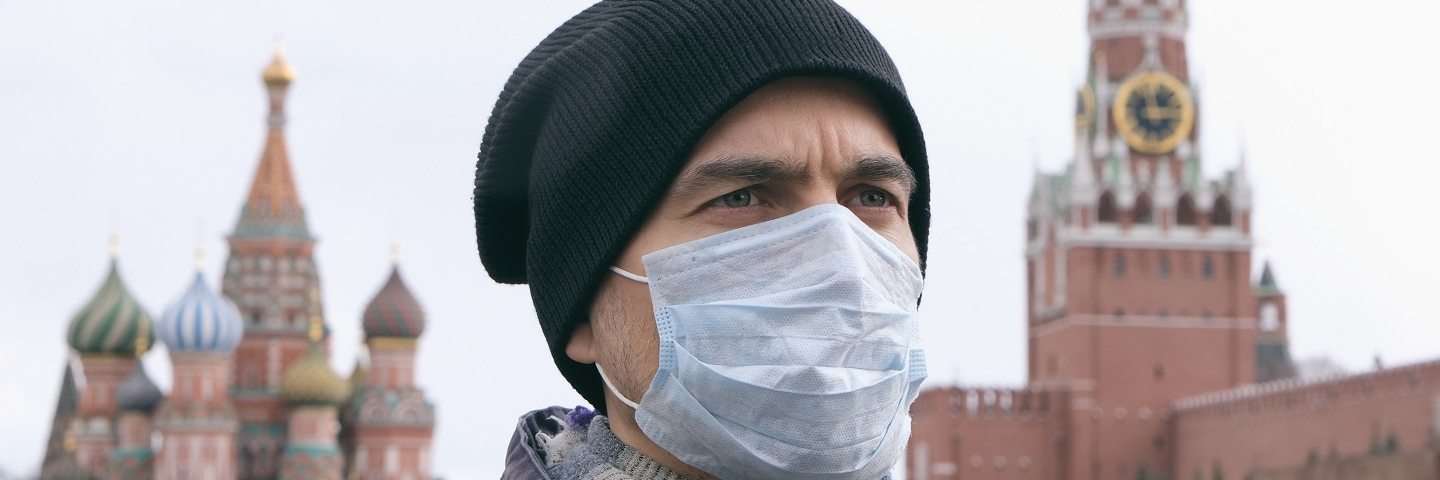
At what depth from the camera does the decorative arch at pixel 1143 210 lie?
5094 cm

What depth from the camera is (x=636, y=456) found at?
→ 2.23m

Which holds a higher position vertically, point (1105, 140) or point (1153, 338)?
point (1105, 140)

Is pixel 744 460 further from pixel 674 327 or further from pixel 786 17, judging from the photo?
pixel 786 17

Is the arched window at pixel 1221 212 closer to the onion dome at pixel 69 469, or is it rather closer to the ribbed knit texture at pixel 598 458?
the onion dome at pixel 69 469

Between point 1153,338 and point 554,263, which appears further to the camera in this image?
point 1153,338

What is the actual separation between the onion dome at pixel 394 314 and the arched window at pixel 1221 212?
16.5 m

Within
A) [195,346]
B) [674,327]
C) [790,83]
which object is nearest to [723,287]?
[674,327]

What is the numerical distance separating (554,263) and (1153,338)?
158 ft

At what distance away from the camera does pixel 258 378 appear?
5112 cm

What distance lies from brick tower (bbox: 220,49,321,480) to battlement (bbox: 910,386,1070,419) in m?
12.9

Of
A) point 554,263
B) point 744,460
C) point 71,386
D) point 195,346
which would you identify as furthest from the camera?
point 71,386

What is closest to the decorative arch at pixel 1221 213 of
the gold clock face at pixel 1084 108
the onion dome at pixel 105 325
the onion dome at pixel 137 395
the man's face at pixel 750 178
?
the gold clock face at pixel 1084 108

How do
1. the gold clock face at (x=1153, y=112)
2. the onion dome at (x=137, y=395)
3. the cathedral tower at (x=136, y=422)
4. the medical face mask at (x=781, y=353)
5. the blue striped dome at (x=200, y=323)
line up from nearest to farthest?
the medical face mask at (x=781, y=353) < the blue striped dome at (x=200, y=323) < the cathedral tower at (x=136, y=422) < the onion dome at (x=137, y=395) < the gold clock face at (x=1153, y=112)

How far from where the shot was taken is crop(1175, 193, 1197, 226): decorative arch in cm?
5094
